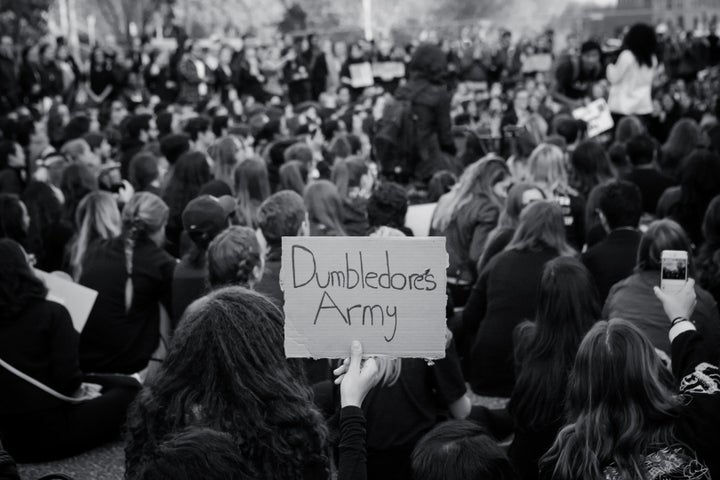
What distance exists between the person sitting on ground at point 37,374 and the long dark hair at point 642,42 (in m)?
8.66

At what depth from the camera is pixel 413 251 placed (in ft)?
9.51

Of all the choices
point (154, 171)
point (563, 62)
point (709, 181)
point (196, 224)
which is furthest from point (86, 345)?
point (563, 62)

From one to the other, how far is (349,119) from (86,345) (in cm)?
848

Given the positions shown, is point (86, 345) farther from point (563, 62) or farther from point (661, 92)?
point (661, 92)

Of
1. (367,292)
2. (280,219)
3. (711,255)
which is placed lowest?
(711,255)

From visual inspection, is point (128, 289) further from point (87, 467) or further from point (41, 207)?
point (41, 207)

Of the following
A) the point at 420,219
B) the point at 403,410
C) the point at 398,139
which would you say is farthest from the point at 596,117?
the point at 403,410

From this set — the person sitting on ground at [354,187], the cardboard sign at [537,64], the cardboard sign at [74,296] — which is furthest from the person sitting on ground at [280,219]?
the cardboard sign at [537,64]

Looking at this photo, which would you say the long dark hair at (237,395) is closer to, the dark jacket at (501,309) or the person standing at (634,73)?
the dark jacket at (501,309)

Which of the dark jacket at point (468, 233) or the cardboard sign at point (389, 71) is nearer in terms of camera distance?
the dark jacket at point (468, 233)

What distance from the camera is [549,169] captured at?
7473 mm

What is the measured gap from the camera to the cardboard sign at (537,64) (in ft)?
73.7

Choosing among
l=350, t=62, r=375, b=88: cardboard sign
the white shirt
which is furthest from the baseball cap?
l=350, t=62, r=375, b=88: cardboard sign

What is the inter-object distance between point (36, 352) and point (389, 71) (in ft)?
57.9
